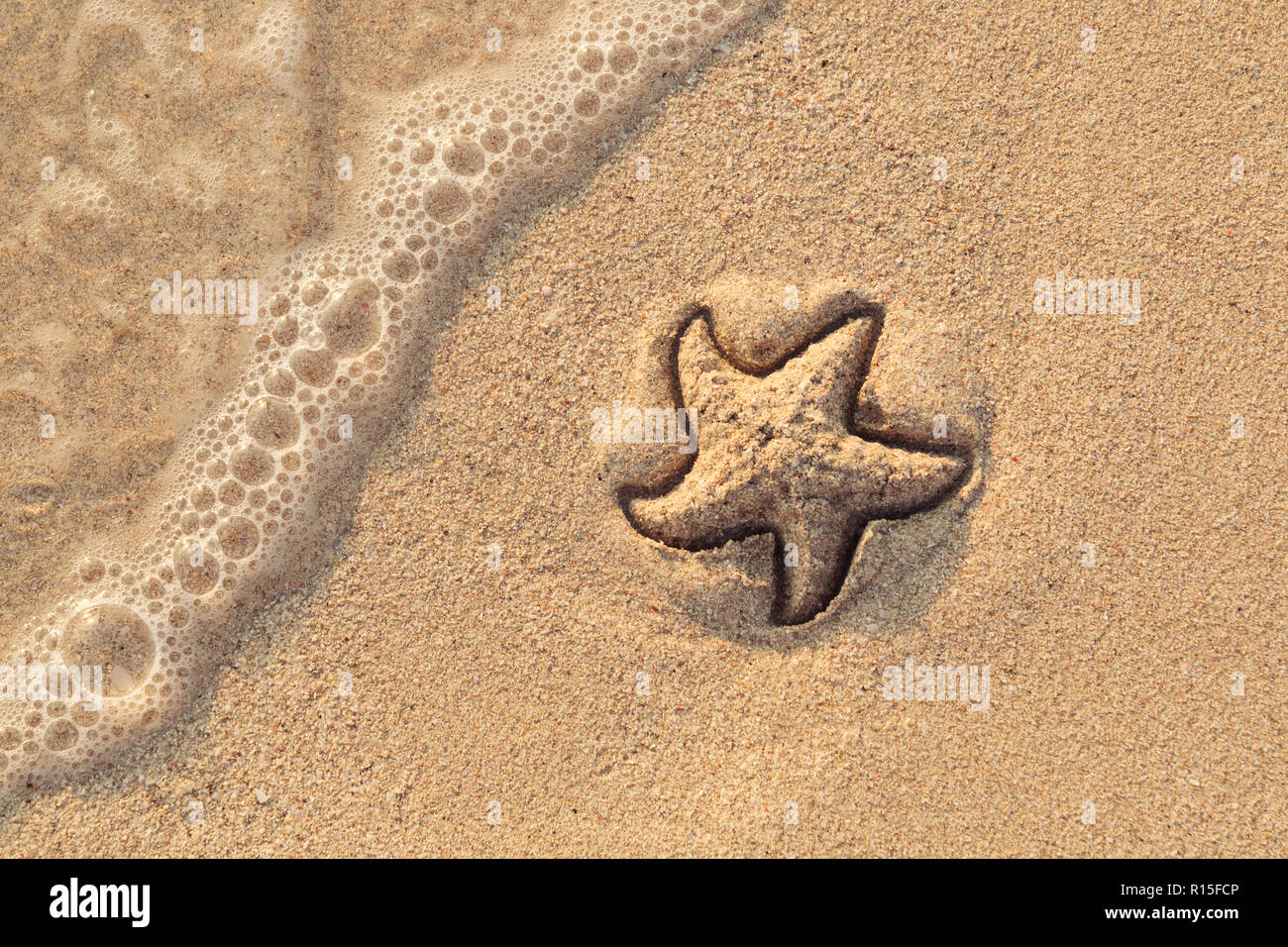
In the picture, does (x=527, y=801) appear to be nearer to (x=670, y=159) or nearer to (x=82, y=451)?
(x=82, y=451)

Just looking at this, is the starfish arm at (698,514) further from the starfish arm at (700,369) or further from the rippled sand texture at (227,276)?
the rippled sand texture at (227,276)

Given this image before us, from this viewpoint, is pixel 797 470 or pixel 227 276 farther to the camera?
pixel 227 276

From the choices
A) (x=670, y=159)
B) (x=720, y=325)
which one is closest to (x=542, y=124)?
(x=670, y=159)

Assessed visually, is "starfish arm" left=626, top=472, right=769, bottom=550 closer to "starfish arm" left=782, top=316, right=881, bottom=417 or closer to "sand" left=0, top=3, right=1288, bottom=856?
"sand" left=0, top=3, right=1288, bottom=856

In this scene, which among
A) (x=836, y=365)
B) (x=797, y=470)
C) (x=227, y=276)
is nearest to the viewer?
(x=797, y=470)

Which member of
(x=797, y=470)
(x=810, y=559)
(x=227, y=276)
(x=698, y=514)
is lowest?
(x=810, y=559)

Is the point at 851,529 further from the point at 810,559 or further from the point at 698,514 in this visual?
the point at 698,514

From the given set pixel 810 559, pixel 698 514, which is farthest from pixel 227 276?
pixel 810 559

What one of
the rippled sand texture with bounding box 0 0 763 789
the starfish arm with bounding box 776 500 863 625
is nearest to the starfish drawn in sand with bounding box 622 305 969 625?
the starfish arm with bounding box 776 500 863 625
